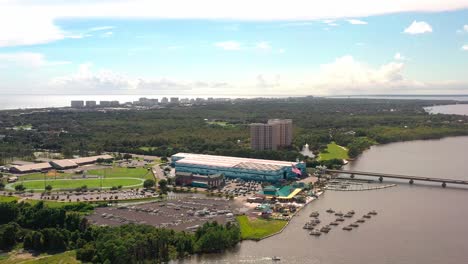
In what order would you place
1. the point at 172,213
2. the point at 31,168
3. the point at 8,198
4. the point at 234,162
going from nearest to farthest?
the point at 172,213 < the point at 8,198 < the point at 234,162 < the point at 31,168

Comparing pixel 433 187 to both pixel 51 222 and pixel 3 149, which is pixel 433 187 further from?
pixel 3 149

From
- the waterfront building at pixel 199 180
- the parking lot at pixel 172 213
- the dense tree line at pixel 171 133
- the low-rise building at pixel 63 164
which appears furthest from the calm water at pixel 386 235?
the low-rise building at pixel 63 164

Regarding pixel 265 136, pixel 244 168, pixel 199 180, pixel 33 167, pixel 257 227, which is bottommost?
pixel 257 227

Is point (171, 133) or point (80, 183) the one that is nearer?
point (80, 183)

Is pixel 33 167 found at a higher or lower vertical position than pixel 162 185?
higher

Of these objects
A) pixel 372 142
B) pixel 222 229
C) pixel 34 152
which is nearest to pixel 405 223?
pixel 222 229

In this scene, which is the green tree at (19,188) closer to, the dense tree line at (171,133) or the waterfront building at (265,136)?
the dense tree line at (171,133)

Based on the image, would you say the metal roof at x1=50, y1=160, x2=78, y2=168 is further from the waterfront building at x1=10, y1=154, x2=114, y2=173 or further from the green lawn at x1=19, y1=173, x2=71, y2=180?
the green lawn at x1=19, y1=173, x2=71, y2=180

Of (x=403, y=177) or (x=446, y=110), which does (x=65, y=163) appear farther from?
(x=446, y=110)

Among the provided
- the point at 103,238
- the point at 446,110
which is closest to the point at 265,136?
the point at 103,238
